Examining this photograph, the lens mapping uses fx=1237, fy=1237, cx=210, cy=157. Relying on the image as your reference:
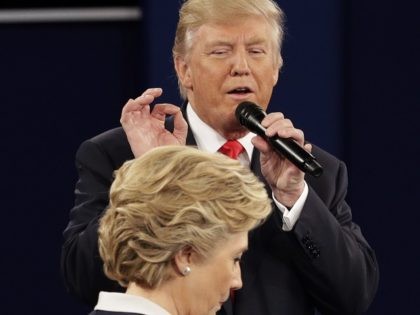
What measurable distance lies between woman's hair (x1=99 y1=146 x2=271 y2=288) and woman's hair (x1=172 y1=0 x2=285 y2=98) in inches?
31.2

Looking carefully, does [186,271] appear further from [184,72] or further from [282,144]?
[184,72]

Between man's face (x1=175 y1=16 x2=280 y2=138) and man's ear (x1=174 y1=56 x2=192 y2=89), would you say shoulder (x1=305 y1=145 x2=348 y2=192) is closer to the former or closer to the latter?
man's face (x1=175 y1=16 x2=280 y2=138)

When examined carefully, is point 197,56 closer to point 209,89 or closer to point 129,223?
point 209,89

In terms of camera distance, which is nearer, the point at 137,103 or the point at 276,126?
the point at 276,126

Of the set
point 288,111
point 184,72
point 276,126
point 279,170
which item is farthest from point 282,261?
point 288,111

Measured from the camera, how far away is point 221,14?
2881mm

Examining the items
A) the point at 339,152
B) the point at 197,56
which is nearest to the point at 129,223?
the point at 197,56

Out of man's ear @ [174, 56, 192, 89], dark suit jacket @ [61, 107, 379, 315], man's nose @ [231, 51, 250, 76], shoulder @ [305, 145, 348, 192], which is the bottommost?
dark suit jacket @ [61, 107, 379, 315]

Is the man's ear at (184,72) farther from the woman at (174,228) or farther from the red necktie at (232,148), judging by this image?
the woman at (174,228)

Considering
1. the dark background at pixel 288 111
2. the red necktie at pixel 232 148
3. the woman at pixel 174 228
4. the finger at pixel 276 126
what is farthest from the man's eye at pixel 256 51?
the dark background at pixel 288 111

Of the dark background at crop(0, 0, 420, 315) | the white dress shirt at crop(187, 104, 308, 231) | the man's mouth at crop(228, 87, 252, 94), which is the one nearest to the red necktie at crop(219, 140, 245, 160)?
the white dress shirt at crop(187, 104, 308, 231)

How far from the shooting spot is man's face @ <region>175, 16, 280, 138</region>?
2.84 metres

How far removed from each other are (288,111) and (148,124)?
1.29 metres

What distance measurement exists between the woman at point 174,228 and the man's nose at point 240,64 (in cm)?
69
